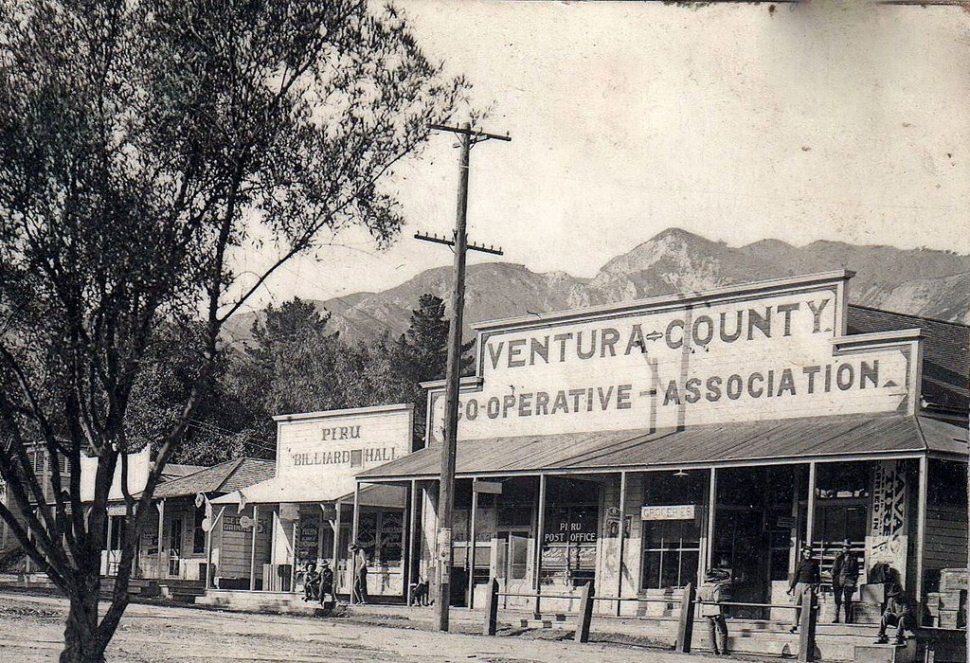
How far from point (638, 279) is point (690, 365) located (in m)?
142

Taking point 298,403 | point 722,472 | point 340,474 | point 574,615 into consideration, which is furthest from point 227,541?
point 298,403

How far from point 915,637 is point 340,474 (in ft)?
59.0

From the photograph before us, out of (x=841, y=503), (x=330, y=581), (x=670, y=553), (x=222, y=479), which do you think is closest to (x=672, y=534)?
(x=670, y=553)

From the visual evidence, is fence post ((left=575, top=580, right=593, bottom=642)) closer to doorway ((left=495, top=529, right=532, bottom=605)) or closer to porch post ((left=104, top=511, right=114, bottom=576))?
doorway ((left=495, top=529, right=532, bottom=605))

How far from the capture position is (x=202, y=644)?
18172 mm

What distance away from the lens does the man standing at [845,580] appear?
20.2 metres

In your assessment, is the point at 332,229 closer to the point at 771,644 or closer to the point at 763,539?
the point at 771,644

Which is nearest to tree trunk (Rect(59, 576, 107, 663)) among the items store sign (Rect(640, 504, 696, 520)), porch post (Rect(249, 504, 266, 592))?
store sign (Rect(640, 504, 696, 520))

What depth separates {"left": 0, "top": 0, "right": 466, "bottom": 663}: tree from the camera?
12648 millimetres

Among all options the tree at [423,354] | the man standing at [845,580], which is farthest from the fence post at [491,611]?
the tree at [423,354]

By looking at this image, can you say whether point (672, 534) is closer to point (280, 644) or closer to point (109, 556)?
point (280, 644)

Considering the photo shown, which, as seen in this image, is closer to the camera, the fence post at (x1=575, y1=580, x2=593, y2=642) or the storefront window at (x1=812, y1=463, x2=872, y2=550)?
the fence post at (x1=575, y1=580, x2=593, y2=642)

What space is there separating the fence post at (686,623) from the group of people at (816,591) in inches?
12.5

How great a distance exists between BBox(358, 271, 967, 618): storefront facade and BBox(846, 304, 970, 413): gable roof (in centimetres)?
17
